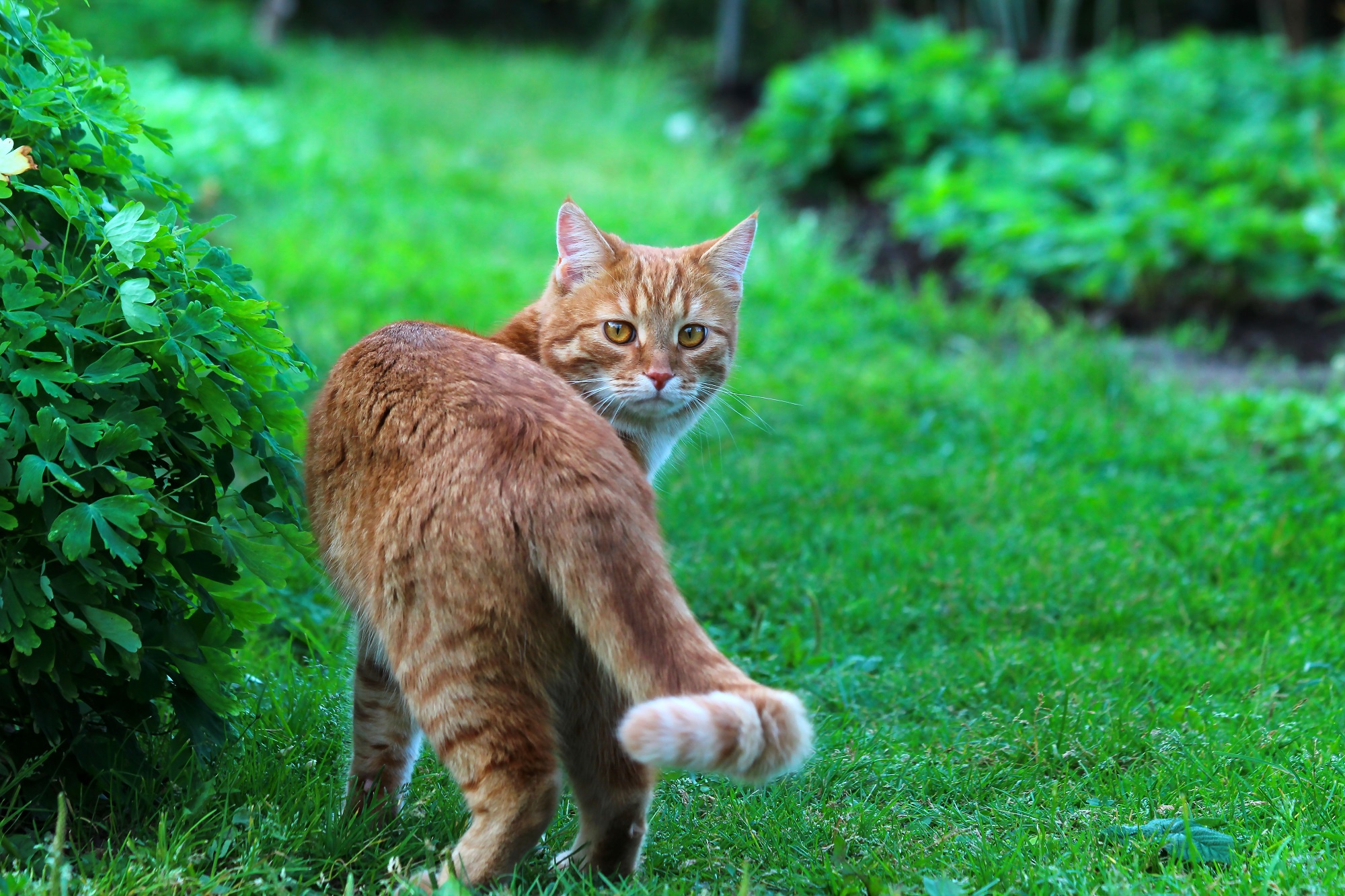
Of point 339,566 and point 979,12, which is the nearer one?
point 339,566

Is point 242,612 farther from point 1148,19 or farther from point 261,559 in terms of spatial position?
point 1148,19

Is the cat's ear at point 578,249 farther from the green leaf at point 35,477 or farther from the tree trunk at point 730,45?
the tree trunk at point 730,45

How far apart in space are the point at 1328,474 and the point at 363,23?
43.4ft

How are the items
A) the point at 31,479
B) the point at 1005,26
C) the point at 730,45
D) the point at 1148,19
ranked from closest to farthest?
the point at 31,479, the point at 1005,26, the point at 730,45, the point at 1148,19

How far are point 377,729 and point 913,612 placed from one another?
1871 millimetres

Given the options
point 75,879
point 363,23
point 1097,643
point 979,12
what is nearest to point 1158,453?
point 1097,643

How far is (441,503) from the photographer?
2.32 m

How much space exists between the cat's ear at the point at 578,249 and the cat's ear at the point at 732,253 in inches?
11.2

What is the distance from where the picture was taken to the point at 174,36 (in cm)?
1102

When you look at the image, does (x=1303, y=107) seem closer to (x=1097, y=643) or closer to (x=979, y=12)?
(x=979, y=12)

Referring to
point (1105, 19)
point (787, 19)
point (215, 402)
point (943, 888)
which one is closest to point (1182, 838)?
point (943, 888)

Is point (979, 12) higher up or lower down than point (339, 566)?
higher up

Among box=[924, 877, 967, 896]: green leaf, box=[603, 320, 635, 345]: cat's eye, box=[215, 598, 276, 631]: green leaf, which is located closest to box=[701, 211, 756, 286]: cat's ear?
box=[603, 320, 635, 345]: cat's eye

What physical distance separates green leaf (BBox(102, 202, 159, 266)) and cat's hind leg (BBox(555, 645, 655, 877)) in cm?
121
